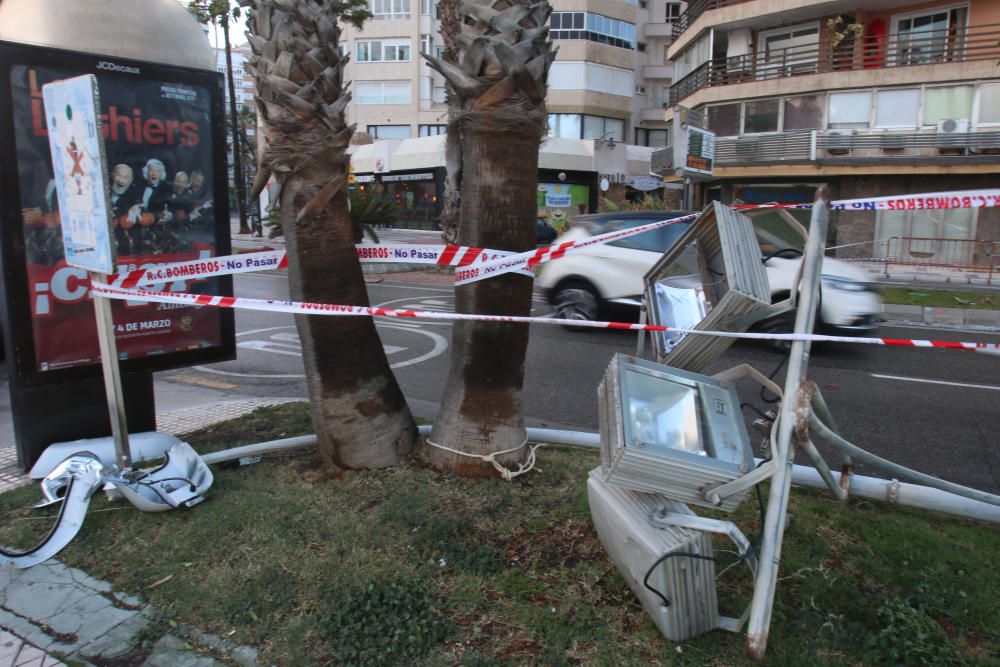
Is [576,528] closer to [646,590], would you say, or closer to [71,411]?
[646,590]

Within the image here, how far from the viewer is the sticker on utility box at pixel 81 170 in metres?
3.60

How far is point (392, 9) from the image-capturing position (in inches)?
1850

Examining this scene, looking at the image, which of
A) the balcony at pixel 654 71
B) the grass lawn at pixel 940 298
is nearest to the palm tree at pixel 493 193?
the grass lawn at pixel 940 298

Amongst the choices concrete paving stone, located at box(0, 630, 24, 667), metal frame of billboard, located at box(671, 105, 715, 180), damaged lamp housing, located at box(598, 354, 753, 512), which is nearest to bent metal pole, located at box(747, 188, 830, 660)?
damaged lamp housing, located at box(598, 354, 753, 512)

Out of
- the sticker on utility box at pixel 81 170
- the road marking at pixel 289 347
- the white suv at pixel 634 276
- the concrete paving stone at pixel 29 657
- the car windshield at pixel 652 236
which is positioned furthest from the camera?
the car windshield at pixel 652 236

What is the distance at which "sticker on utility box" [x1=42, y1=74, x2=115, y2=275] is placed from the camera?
3604 mm

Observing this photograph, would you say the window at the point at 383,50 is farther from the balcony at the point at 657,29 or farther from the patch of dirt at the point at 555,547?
the patch of dirt at the point at 555,547

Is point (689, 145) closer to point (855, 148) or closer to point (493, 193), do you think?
point (855, 148)

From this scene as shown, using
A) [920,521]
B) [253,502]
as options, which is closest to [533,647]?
[253,502]

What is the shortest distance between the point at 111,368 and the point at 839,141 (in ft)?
90.5

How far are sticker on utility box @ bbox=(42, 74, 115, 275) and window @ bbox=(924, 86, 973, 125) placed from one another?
1105 inches

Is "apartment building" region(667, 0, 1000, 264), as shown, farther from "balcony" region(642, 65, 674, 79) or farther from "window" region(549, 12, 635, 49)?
"balcony" region(642, 65, 674, 79)

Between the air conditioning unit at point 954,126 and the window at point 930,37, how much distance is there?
242cm

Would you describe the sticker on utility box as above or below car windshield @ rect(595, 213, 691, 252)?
above
